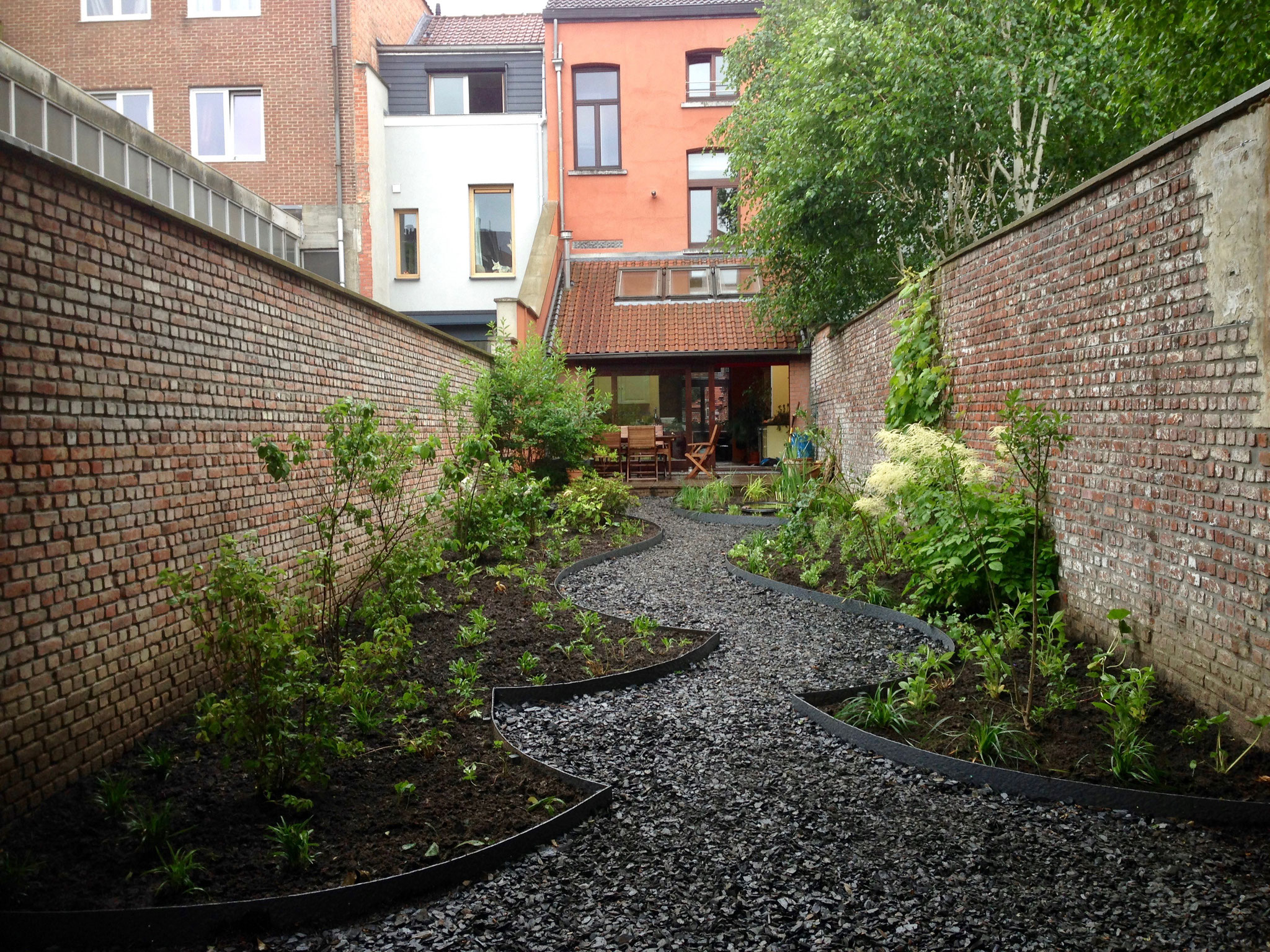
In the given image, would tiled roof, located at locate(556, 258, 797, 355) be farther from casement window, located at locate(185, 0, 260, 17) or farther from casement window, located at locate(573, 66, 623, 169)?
casement window, located at locate(185, 0, 260, 17)

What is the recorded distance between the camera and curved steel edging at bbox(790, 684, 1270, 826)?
3.24 meters

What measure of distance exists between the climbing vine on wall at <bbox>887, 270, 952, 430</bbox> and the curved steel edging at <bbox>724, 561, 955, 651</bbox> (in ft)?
6.13

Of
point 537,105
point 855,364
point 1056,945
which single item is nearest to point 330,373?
point 1056,945

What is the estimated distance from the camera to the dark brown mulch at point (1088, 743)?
346 cm

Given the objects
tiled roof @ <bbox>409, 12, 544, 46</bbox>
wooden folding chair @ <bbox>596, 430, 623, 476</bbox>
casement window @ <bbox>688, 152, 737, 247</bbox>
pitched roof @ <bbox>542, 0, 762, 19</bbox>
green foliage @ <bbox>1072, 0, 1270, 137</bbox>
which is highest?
tiled roof @ <bbox>409, 12, 544, 46</bbox>

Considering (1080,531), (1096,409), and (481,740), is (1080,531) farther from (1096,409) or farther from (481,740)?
(481,740)

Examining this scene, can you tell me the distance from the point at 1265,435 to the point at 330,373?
5.68 meters

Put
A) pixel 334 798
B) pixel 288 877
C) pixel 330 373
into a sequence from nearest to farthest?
pixel 288 877 < pixel 334 798 < pixel 330 373

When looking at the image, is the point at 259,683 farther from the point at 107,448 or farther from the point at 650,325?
the point at 650,325

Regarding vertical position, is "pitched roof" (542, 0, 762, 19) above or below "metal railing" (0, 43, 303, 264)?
above

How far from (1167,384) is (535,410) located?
962cm

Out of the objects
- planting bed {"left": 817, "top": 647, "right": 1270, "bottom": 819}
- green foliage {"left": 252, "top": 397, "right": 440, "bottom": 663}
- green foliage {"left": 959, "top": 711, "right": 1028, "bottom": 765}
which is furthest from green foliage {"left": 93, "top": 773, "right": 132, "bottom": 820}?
green foliage {"left": 959, "top": 711, "right": 1028, "bottom": 765}

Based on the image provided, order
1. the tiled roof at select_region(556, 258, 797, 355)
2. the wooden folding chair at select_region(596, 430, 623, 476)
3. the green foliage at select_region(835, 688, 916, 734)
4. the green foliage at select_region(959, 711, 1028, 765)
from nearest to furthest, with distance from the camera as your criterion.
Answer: the green foliage at select_region(959, 711, 1028, 765) < the green foliage at select_region(835, 688, 916, 734) < the wooden folding chair at select_region(596, 430, 623, 476) < the tiled roof at select_region(556, 258, 797, 355)

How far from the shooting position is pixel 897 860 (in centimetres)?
311
